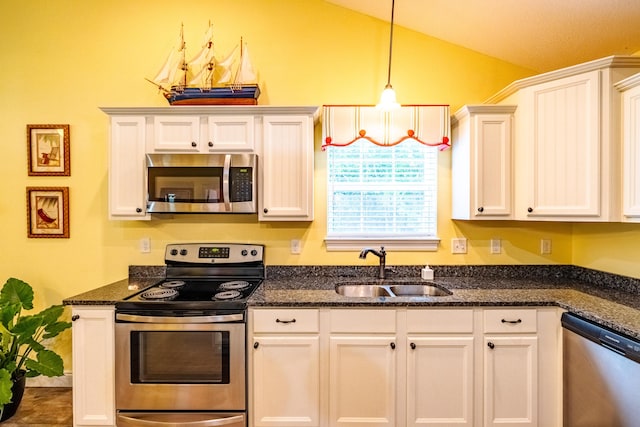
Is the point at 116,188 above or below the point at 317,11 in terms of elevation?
below

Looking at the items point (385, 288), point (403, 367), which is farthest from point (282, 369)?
point (385, 288)

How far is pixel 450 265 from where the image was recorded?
2545mm

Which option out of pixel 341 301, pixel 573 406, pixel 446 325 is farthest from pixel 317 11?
pixel 573 406

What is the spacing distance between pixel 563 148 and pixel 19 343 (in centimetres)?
366

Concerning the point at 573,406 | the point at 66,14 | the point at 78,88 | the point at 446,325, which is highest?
the point at 66,14

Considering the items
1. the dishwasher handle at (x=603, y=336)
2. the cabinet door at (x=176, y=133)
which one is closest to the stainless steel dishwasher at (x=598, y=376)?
the dishwasher handle at (x=603, y=336)

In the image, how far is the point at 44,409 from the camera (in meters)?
2.26

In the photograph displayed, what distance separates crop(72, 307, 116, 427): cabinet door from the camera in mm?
1910

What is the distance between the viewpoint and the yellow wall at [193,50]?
2535 millimetres

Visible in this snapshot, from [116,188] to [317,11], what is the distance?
2059 mm

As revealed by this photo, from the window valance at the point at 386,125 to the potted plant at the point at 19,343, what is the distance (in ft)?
7.45

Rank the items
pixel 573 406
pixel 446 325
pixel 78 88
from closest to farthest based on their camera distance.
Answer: pixel 573 406
pixel 446 325
pixel 78 88

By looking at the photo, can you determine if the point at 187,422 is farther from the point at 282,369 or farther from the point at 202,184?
the point at 202,184

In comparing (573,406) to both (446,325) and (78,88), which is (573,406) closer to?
(446,325)
